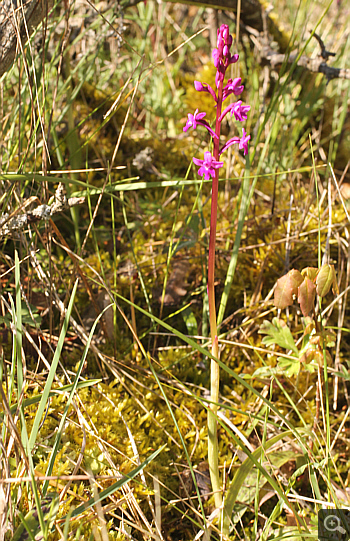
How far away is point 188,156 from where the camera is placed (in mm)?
2922

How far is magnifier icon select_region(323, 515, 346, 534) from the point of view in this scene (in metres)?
1.38

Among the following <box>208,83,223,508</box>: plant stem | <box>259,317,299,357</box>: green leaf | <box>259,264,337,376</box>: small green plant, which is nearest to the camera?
<box>208,83,223,508</box>: plant stem

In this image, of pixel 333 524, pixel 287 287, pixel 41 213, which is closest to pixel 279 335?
pixel 287 287

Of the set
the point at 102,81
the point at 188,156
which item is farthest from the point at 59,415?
the point at 102,81

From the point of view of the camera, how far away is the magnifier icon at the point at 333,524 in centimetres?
138

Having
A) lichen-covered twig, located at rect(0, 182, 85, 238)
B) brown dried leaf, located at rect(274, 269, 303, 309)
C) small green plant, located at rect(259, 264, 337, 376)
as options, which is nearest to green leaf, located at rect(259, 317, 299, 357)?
small green plant, located at rect(259, 264, 337, 376)

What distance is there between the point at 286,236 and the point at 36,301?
4.89 ft

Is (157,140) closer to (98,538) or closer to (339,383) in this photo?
(339,383)

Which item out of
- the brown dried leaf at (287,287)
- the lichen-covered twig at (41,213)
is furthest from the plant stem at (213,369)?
the lichen-covered twig at (41,213)

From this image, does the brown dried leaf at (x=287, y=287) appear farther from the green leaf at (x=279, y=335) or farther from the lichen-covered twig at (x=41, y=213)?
the lichen-covered twig at (x=41, y=213)

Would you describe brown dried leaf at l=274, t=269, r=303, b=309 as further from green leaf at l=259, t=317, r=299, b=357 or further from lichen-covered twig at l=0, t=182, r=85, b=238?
lichen-covered twig at l=0, t=182, r=85, b=238

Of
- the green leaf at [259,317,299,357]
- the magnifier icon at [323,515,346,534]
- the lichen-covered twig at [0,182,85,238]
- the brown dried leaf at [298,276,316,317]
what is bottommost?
the magnifier icon at [323,515,346,534]

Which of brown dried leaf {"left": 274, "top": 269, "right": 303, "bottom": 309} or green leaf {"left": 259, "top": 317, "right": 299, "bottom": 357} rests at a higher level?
brown dried leaf {"left": 274, "top": 269, "right": 303, "bottom": 309}

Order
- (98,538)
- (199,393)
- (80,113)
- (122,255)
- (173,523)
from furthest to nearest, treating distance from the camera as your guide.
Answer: (80,113), (122,255), (199,393), (173,523), (98,538)
